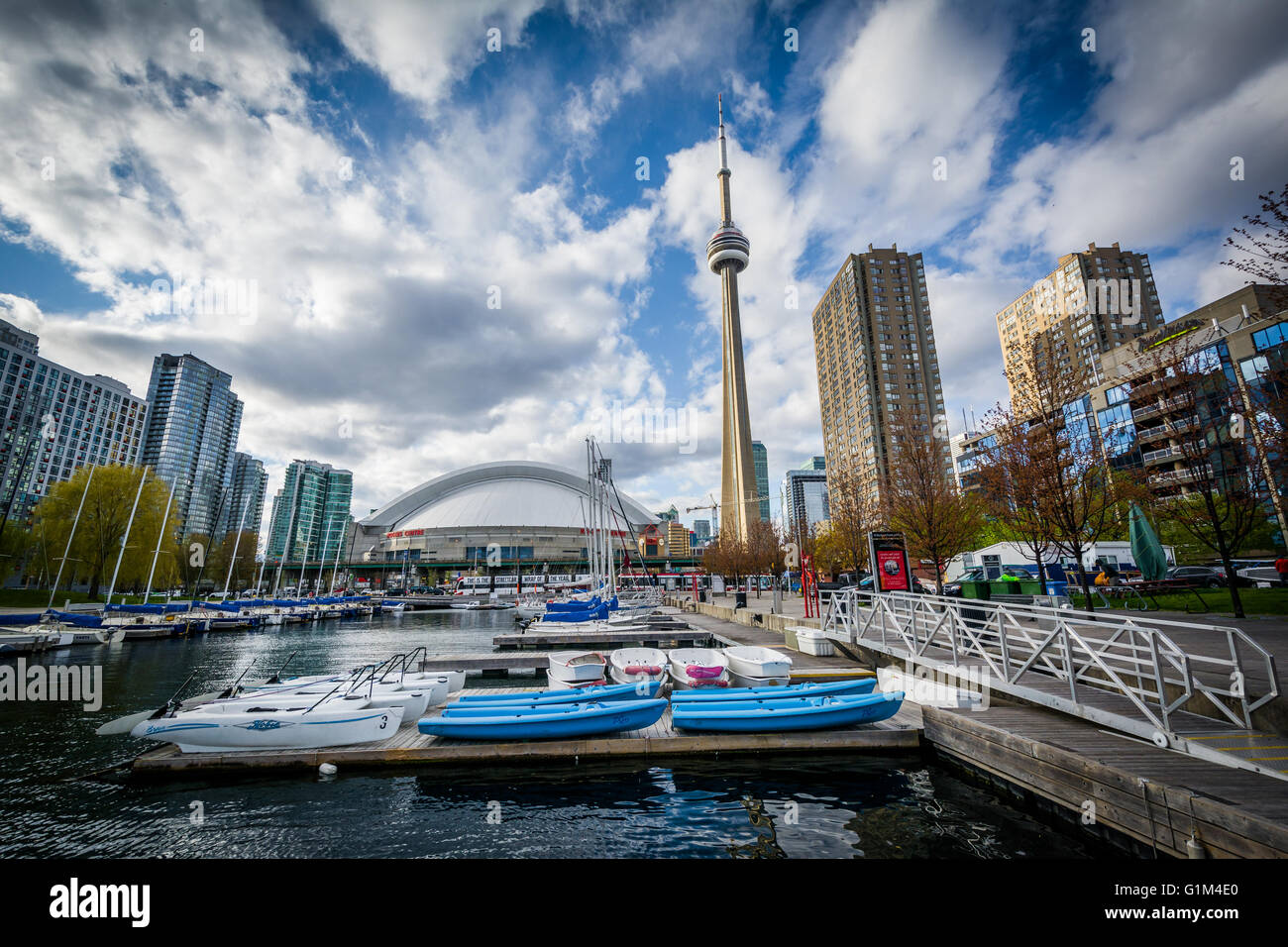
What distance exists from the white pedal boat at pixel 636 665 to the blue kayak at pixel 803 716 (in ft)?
9.19

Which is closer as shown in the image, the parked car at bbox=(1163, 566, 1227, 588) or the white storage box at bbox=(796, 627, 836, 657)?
the white storage box at bbox=(796, 627, 836, 657)

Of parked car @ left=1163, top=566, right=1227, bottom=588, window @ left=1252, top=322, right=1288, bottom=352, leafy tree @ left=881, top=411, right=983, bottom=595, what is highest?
window @ left=1252, top=322, right=1288, bottom=352

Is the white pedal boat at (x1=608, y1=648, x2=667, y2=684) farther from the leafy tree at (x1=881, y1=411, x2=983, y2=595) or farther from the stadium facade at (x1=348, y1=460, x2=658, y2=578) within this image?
the stadium facade at (x1=348, y1=460, x2=658, y2=578)

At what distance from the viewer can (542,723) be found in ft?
34.0

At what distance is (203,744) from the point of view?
10023mm

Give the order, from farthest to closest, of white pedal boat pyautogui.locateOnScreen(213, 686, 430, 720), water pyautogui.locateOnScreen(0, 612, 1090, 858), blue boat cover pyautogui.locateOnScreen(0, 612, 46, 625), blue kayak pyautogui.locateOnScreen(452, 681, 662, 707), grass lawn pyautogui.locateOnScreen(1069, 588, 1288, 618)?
blue boat cover pyautogui.locateOnScreen(0, 612, 46, 625)
grass lawn pyautogui.locateOnScreen(1069, 588, 1288, 618)
blue kayak pyautogui.locateOnScreen(452, 681, 662, 707)
white pedal boat pyautogui.locateOnScreen(213, 686, 430, 720)
water pyautogui.locateOnScreen(0, 612, 1090, 858)

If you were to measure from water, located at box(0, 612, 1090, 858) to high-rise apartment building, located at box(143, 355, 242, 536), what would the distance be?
155 m

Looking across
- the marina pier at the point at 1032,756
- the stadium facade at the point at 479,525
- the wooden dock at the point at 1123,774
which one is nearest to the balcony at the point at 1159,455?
the marina pier at the point at 1032,756

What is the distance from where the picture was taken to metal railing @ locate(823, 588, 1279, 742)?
6626 millimetres

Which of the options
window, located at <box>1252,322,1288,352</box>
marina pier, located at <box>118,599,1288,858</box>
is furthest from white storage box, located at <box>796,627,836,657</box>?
window, located at <box>1252,322,1288,352</box>

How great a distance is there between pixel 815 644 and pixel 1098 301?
113118mm

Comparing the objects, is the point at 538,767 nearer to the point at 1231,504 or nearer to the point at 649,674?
the point at 649,674

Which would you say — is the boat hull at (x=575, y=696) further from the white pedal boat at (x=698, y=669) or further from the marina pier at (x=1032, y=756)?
the white pedal boat at (x=698, y=669)
